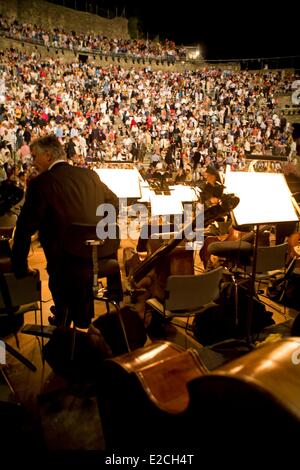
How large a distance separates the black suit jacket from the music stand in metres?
0.98

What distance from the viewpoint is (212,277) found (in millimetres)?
2879

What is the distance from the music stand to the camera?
8.21 feet

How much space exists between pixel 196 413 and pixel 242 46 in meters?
36.4

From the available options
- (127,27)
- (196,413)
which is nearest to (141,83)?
(127,27)

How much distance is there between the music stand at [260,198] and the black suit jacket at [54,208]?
977 millimetres

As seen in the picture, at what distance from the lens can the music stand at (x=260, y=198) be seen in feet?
8.21

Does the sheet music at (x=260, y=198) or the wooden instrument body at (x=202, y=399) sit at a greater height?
the sheet music at (x=260, y=198)

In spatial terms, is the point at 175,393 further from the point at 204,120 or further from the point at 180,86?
the point at 180,86

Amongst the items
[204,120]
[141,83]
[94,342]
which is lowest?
[94,342]

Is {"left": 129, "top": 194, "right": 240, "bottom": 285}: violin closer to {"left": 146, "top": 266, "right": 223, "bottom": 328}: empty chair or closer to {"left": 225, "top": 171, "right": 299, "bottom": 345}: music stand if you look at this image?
{"left": 225, "top": 171, "right": 299, "bottom": 345}: music stand

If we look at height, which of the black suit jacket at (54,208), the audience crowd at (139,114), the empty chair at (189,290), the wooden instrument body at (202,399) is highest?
the audience crowd at (139,114)

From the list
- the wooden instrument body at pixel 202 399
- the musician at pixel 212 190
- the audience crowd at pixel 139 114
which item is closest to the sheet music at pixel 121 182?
the musician at pixel 212 190

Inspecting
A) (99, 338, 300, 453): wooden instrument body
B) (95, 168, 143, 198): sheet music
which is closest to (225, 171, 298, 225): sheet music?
(99, 338, 300, 453): wooden instrument body

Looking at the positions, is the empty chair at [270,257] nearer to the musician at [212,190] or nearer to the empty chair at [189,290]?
the musician at [212,190]
